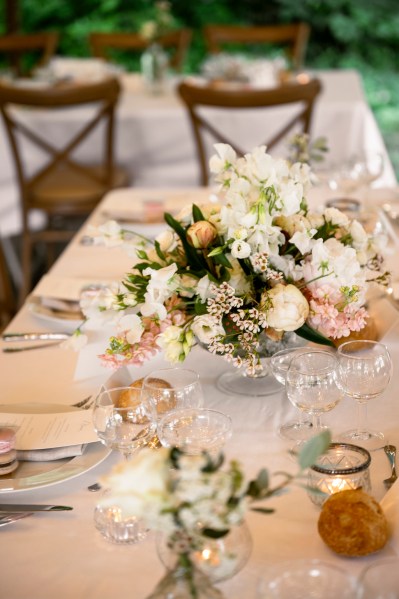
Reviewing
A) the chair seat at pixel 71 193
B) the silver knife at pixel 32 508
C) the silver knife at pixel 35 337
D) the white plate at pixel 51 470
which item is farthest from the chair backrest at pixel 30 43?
the silver knife at pixel 32 508

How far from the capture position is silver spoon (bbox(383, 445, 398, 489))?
114cm

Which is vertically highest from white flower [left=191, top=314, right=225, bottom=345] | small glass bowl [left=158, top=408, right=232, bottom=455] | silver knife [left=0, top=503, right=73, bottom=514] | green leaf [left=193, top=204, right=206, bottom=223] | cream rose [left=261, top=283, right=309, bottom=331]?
green leaf [left=193, top=204, right=206, bottom=223]

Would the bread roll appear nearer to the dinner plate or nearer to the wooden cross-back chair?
the dinner plate

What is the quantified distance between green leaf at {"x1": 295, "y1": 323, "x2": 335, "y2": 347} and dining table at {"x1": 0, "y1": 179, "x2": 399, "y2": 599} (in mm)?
122

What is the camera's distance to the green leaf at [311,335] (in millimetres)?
1325

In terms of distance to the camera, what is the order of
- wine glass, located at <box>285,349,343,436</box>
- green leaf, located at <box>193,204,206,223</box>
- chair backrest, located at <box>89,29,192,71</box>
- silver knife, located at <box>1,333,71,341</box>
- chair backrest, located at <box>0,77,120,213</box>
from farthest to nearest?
1. chair backrest, located at <box>89,29,192,71</box>
2. chair backrest, located at <box>0,77,120,213</box>
3. silver knife, located at <box>1,333,71,341</box>
4. green leaf, located at <box>193,204,206,223</box>
5. wine glass, located at <box>285,349,343,436</box>

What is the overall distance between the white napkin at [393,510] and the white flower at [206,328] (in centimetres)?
35

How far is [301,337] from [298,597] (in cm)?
59

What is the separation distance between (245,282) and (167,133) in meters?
2.51

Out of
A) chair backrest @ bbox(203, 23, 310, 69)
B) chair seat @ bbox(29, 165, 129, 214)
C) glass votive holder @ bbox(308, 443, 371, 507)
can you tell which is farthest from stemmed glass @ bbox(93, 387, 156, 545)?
chair backrest @ bbox(203, 23, 310, 69)

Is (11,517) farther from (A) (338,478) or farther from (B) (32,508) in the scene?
(A) (338,478)

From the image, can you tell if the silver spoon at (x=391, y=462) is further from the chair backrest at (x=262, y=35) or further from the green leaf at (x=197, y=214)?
the chair backrest at (x=262, y=35)

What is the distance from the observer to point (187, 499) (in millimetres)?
772

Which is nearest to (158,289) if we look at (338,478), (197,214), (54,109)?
(197,214)
